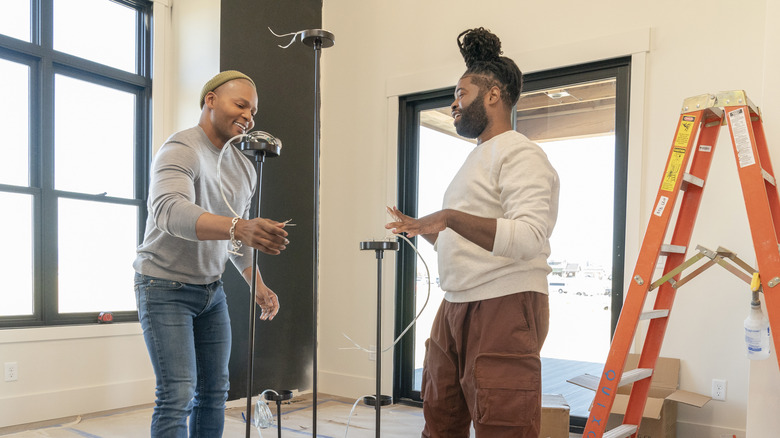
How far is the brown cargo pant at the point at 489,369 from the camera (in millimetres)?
1337

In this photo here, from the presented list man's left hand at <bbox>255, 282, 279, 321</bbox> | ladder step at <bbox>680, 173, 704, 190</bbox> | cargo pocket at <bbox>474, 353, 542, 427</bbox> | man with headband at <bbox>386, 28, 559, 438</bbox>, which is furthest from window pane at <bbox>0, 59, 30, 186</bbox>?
ladder step at <bbox>680, 173, 704, 190</bbox>

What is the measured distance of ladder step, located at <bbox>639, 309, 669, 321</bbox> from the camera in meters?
2.13

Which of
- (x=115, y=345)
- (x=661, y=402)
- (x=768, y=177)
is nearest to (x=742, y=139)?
(x=768, y=177)

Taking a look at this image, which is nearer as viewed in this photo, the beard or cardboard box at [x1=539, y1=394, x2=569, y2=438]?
the beard

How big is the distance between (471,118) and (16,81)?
293 centimetres

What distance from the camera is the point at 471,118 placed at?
1574mm

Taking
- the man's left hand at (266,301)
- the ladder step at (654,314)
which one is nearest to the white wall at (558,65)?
the ladder step at (654,314)

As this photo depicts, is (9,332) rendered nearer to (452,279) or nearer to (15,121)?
(15,121)

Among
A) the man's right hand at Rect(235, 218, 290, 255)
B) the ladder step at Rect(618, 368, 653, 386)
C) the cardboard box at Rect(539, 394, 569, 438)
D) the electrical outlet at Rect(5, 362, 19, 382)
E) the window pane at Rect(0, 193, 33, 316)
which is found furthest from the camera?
the window pane at Rect(0, 193, 33, 316)

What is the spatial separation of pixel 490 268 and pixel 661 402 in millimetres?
1590

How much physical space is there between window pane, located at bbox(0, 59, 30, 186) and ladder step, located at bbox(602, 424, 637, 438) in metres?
3.22

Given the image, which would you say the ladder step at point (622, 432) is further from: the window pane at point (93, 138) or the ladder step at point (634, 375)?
the window pane at point (93, 138)

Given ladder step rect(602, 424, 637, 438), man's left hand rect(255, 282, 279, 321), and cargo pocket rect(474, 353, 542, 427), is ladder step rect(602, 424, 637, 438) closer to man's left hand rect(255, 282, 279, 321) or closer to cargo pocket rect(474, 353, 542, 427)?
cargo pocket rect(474, 353, 542, 427)

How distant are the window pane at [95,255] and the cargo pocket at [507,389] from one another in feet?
9.66
